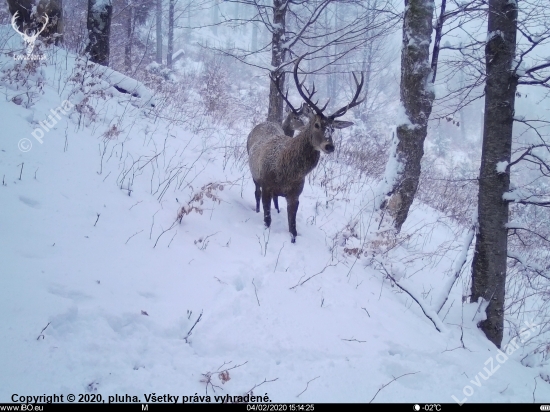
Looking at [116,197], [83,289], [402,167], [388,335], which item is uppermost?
[402,167]

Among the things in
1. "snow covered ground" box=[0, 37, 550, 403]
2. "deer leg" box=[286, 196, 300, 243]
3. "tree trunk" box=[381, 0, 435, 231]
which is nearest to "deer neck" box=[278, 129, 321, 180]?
"deer leg" box=[286, 196, 300, 243]

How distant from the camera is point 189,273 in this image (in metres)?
2.98

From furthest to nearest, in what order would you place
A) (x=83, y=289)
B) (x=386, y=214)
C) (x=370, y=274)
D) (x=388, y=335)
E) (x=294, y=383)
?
1. (x=386, y=214)
2. (x=370, y=274)
3. (x=388, y=335)
4. (x=83, y=289)
5. (x=294, y=383)

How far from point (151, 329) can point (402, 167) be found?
156 inches

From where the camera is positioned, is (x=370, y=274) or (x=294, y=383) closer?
(x=294, y=383)

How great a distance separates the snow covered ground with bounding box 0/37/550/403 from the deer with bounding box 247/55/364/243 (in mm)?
583

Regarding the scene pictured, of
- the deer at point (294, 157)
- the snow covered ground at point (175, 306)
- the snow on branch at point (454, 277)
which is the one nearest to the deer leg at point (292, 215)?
the deer at point (294, 157)

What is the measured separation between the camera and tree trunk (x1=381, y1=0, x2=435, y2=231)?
4789mm

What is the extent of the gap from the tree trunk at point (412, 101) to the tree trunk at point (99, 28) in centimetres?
650

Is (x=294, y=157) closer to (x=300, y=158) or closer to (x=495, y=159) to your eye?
(x=300, y=158)

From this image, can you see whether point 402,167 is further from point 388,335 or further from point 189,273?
point 189,273

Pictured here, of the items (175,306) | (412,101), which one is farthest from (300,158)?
(175,306)

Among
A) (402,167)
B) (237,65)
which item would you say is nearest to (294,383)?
(402,167)
